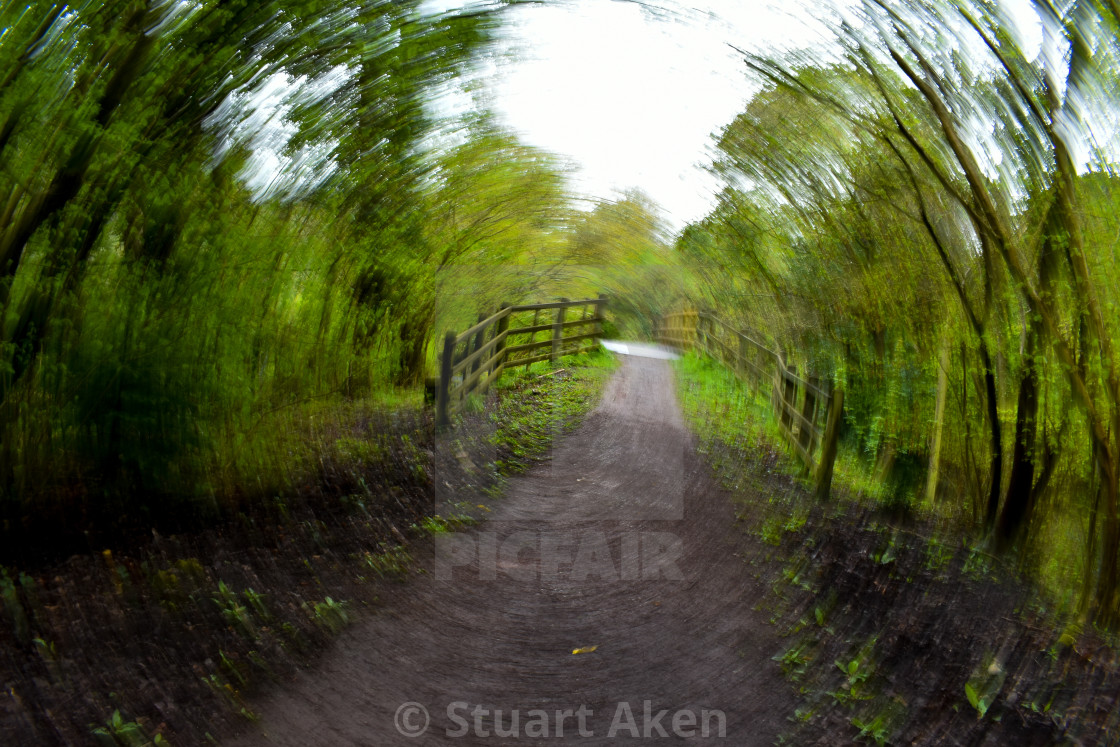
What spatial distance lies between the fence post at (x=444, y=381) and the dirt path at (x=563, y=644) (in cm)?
135

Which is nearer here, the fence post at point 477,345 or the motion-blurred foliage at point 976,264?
the motion-blurred foliage at point 976,264

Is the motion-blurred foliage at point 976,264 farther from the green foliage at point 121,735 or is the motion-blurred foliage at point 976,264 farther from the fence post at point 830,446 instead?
the green foliage at point 121,735

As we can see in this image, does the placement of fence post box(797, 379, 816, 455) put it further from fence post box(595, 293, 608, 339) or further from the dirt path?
fence post box(595, 293, 608, 339)

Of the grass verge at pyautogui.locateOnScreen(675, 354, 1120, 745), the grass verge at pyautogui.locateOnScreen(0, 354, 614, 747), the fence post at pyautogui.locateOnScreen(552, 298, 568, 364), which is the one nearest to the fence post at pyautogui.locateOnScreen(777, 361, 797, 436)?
the grass verge at pyautogui.locateOnScreen(675, 354, 1120, 745)

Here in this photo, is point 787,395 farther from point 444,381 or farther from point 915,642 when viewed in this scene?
point 915,642

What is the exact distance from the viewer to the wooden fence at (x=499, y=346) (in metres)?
6.37

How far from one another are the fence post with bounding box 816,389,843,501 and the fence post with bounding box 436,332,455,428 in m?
3.45

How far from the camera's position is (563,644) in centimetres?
321

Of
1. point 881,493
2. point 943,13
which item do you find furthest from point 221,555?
point 943,13

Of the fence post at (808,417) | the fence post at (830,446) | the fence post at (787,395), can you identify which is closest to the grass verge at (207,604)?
the fence post at (830,446)

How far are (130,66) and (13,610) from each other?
2.10 m

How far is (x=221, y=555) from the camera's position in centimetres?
306

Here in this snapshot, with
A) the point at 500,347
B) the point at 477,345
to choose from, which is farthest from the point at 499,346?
the point at 477,345

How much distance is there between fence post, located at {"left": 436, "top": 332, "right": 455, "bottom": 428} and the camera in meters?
6.25
